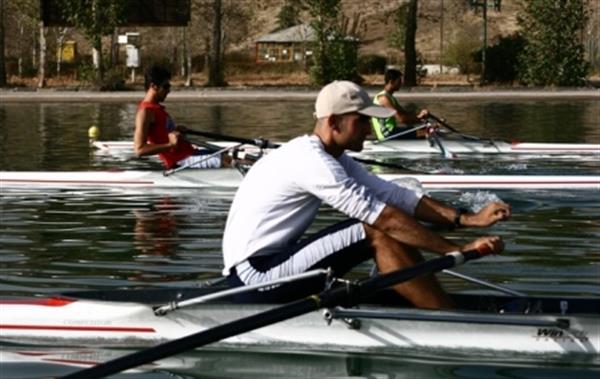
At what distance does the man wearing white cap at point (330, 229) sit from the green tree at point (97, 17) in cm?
4530

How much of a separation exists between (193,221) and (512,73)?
42.9 meters

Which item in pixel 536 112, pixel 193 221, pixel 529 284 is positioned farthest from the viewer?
pixel 536 112

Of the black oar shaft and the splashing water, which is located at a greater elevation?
the black oar shaft

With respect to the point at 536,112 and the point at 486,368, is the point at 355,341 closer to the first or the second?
the point at 486,368

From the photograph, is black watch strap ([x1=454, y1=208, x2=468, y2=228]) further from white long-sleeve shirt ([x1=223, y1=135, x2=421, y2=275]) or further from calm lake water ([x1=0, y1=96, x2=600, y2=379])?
calm lake water ([x1=0, y1=96, x2=600, y2=379])

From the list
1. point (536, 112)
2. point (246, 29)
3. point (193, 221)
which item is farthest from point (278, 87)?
point (193, 221)

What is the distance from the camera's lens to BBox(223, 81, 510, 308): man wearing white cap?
857 cm

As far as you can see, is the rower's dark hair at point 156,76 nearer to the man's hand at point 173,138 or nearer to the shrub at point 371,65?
the man's hand at point 173,138

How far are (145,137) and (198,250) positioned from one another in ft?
12.4

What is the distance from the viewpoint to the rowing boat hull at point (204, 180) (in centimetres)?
1791

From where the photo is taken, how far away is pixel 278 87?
180 ft

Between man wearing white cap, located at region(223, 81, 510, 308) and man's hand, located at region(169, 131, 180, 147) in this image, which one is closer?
man wearing white cap, located at region(223, 81, 510, 308)

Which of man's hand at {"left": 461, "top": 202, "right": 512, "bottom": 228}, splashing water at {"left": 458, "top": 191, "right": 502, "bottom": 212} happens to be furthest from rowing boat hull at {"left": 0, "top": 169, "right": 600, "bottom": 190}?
man's hand at {"left": 461, "top": 202, "right": 512, "bottom": 228}

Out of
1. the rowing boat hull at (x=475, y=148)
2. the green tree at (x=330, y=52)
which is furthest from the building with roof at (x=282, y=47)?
the rowing boat hull at (x=475, y=148)
